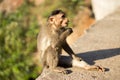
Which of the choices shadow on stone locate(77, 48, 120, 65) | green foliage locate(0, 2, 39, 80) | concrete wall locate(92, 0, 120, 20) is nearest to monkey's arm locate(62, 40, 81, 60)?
shadow on stone locate(77, 48, 120, 65)

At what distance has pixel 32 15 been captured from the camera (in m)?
12.5

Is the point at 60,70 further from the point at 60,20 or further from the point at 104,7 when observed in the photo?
the point at 104,7

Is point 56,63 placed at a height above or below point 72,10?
above

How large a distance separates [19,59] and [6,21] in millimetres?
2477

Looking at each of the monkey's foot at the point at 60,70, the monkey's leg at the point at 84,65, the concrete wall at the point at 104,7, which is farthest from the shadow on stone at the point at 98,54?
the concrete wall at the point at 104,7

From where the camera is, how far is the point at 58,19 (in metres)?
5.31

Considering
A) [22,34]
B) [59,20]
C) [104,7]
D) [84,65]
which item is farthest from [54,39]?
[22,34]

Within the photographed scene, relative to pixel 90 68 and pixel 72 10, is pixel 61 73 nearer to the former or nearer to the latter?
pixel 90 68

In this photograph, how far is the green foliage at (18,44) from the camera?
8962 mm

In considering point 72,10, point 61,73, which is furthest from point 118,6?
point 61,73

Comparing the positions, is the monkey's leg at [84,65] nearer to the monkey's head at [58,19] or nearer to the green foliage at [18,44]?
the monkey's head at [58,19]

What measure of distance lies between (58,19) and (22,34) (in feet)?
19.2

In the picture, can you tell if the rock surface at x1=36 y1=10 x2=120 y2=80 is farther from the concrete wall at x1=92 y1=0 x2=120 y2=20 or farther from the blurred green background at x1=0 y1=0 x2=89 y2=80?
the blurred green background at x1=0 y1=0 x2=89 y2=80

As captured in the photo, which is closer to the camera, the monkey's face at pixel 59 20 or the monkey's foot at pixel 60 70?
the monkey's face at pixel 59 20
